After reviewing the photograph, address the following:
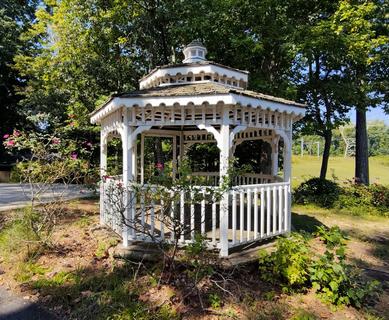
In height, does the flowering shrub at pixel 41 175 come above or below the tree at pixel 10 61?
below

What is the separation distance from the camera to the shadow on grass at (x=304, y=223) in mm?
8133

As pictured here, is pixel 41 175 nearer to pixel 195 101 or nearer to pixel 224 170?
pixel 195 101

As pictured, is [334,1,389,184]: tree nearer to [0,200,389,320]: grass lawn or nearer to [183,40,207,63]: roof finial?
[183,40,207,63]: roof finial

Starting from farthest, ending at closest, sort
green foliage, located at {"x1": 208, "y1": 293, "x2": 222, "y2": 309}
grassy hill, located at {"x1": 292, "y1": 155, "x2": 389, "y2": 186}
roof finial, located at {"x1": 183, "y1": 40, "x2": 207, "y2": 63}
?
grassy hill, located at {"x1": 292, "y1": 155, "x2": 389, "y2": 186} < roof finial, located at {"x1": 183, "y1": 40, "x2": 207, "y2": 63} < green foliage, located at {"x1": 208, "y1": 293, "x2": 222, "y2": 309}

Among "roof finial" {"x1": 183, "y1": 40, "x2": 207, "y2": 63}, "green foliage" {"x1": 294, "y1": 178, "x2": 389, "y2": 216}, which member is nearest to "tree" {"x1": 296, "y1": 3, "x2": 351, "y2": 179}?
"green foliage" {"x1": 294, "y1": 178, "x2": 389, "y2": 216}

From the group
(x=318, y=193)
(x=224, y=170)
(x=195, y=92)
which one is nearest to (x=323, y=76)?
(x=318, y=193)

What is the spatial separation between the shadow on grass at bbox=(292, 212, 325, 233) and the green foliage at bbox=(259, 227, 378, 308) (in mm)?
3431

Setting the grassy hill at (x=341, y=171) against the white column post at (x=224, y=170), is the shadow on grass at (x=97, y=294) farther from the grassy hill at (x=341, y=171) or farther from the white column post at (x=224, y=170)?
the grassy hill at (x=341, y=171)

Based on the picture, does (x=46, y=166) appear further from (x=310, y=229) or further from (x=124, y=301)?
(x=310, y=229)

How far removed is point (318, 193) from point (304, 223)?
391cm


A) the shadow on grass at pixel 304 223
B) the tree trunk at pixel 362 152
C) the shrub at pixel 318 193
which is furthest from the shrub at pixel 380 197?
the shadow on grass at pixel 304 223

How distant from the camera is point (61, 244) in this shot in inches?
237

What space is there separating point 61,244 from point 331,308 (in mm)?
4843

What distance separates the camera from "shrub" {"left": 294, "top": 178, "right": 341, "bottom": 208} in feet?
38.3
